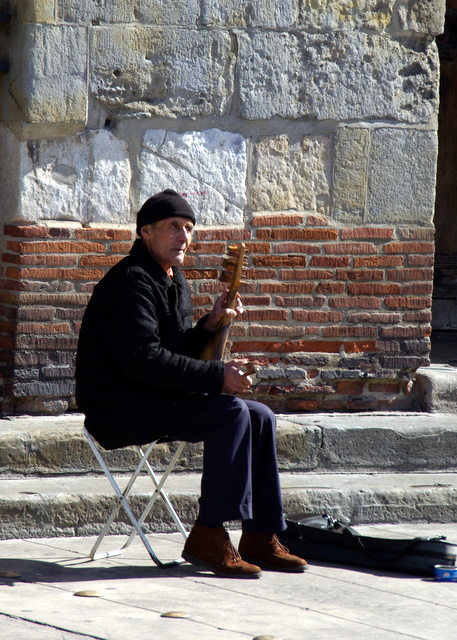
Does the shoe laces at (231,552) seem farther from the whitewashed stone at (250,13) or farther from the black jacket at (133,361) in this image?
the whitewashed stone at (250,13)

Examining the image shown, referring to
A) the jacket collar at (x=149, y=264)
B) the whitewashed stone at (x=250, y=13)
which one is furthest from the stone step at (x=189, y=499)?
the whitewashed stone at (x=250, y=13)

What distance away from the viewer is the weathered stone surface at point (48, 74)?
5547mm

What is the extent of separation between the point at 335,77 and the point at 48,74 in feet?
5.08

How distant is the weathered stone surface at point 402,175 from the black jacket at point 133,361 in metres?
1.97

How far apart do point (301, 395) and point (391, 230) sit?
1.03m

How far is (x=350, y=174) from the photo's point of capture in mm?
6164

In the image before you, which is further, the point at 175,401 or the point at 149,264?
the point at 149,264

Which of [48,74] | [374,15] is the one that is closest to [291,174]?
[374,15]

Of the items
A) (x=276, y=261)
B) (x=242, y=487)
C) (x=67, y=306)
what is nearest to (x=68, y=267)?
(x=67, y=306)

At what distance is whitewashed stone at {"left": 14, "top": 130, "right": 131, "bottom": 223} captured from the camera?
561cm

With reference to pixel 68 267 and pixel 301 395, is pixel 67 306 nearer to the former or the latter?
pixel 68 267

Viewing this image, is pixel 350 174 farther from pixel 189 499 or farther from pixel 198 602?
pixel 198 602

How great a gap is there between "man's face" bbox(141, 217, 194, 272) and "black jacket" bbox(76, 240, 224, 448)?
0.16 ft

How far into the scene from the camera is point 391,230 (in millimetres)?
6215
